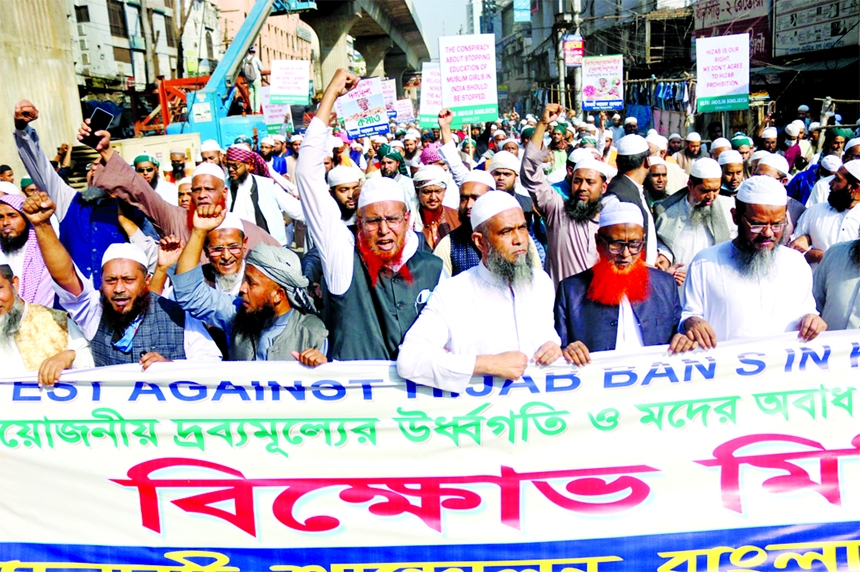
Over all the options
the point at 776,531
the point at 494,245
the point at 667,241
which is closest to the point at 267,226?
the point at 667,241

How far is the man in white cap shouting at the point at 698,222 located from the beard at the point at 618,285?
1.51m

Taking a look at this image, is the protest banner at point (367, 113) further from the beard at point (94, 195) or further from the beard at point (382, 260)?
the beard at point (382, 260)

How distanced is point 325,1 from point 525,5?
17.0m

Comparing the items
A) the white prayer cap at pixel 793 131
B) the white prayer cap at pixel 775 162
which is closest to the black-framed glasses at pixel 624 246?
the white prayer cap at pixel 775 162

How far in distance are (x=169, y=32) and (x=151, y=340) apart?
136 feet

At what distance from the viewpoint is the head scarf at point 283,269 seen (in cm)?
309

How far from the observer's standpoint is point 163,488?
2896 millimetres

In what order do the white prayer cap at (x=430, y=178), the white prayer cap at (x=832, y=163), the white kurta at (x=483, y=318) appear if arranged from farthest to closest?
the white prayer cap at (x=832, y=163) < the white prayer cap at (x=430, y=178) < the white kurta at (x=483, y=318)

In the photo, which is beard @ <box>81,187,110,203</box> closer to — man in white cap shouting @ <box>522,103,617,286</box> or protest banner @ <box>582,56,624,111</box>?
man in white cap shouting @ <box>522,103,617,286</box>

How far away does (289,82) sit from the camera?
13898 mm

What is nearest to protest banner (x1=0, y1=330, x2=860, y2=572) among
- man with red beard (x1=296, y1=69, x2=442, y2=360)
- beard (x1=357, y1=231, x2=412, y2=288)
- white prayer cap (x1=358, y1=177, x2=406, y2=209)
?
man with red beard (x1=296, y1=69, x2=442, y2=360)

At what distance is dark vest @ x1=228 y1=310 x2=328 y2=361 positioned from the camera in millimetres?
3111

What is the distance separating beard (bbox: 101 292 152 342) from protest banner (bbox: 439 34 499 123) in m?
5.25

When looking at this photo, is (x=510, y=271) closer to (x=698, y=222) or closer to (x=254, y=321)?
(x=254, y=321)
